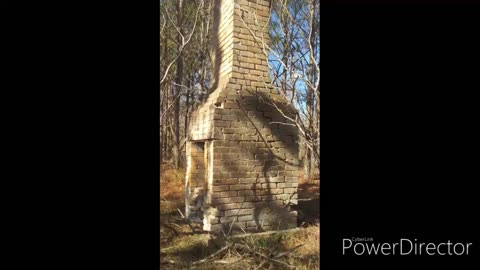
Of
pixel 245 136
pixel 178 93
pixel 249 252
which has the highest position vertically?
pixel 178 93

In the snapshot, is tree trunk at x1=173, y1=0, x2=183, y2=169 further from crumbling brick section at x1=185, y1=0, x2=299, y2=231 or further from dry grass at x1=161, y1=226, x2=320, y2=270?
dry grass at x1=161, y1=226, x2=320, y2=270

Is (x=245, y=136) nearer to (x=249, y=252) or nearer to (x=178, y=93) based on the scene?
(x=178, y=93)

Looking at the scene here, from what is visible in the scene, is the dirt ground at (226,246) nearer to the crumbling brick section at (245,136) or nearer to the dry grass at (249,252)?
the dry grass at (249,252)

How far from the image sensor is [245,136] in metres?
3.56

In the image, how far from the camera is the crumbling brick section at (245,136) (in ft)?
11.3

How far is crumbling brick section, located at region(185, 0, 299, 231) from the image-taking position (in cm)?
344

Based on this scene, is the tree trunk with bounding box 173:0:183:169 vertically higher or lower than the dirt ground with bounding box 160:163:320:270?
higher

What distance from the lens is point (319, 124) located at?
275 centimetres

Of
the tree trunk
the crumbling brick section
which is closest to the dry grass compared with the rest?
the crumbling brick section

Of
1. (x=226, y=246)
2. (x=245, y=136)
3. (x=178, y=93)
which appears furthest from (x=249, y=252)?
(x=178, y=93)
